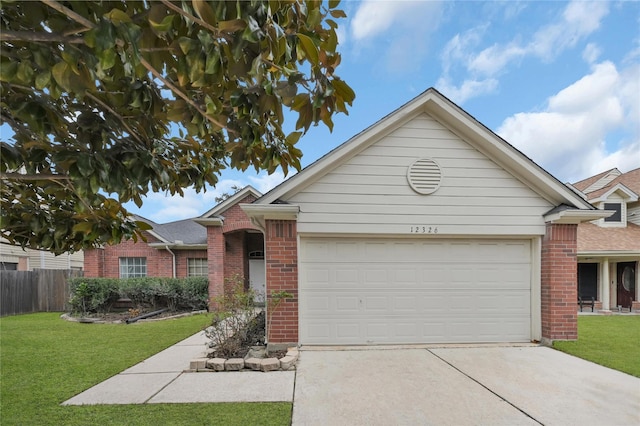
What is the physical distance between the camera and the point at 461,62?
976 centimetres

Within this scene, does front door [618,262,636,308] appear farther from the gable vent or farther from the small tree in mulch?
the small tree in mulch

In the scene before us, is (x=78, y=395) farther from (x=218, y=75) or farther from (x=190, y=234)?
(x=190, y=234)

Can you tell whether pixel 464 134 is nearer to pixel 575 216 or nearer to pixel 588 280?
pixel 575 216

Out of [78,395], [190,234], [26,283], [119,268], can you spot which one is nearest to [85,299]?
[119,268]

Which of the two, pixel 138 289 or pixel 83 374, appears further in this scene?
pixel 138 289

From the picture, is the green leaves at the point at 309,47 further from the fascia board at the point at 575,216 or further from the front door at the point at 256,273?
the front door at the point at 256,273

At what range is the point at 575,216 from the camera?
6.56 metres

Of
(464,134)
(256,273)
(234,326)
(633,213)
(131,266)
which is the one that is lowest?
(256,273)

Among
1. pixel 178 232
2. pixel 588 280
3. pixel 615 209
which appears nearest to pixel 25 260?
pixel 178 232

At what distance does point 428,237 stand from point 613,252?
37.4 feet

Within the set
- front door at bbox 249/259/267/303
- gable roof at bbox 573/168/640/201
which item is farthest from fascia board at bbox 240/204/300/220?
gable roof at bbox 573/168/640/201

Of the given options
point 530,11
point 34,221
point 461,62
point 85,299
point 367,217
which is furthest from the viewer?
point 85,299

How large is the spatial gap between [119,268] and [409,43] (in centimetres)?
1518

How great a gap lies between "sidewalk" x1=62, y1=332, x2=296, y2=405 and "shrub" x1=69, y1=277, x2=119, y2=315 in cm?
812
